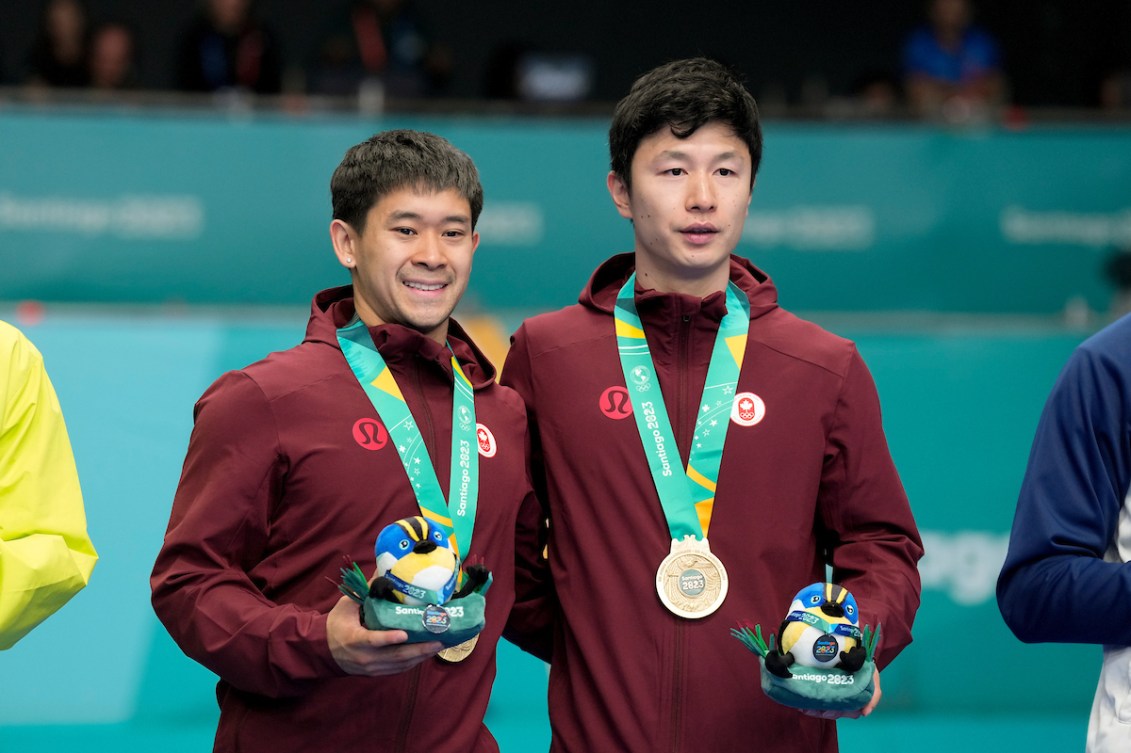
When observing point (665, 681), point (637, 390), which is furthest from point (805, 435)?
point (665, 681)

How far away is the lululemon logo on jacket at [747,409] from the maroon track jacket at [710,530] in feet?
0.04

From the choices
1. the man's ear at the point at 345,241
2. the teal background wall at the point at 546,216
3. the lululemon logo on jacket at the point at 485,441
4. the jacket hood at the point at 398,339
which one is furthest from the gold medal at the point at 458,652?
the teal background wall at the point at 546,216

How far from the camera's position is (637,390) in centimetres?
318

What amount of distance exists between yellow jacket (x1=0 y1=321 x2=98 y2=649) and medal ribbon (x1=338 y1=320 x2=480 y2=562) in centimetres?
63

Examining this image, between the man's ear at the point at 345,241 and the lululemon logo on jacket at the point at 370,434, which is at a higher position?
the man's ear at the point at 345,241

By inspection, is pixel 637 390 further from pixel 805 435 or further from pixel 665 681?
pixel 665 681

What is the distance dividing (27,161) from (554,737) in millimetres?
6447

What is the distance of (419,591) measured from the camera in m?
2.54

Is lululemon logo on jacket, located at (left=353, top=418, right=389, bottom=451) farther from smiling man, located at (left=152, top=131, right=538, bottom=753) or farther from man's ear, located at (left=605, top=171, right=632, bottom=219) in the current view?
man's ear, located at (left=605, top=171, right=632, bottom=219)

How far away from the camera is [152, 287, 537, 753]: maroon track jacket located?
280 cm

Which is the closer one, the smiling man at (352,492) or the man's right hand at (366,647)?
the man's right hand at (366,647)

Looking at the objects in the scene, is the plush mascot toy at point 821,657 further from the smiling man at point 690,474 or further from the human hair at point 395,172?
the human hair at point 395,172

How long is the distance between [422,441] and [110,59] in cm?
709

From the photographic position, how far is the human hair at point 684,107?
10.5ft
